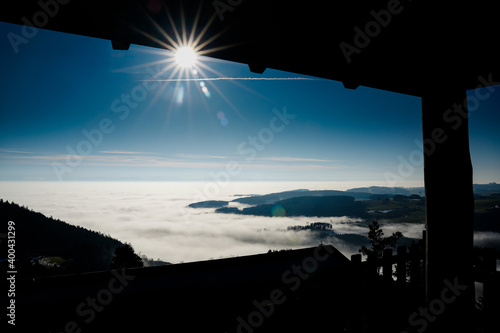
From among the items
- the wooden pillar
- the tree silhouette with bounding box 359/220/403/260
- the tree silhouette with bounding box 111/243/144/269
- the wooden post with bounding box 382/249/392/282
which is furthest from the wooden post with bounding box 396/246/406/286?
the tree silhouette with bounding box 359/220/403/260

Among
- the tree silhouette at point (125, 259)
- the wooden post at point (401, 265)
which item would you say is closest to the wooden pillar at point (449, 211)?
the wooden post at point (401, 265)

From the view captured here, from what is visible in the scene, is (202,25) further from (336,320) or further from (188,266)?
(336,320)

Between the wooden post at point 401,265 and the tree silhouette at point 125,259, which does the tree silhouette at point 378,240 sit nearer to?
the tree silhouette at point 125,259

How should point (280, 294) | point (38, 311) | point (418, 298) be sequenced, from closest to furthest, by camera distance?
point (38, 311) → point (280, 294) → point (418, 298)

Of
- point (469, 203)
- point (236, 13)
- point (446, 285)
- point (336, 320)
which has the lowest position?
point (336, 320)

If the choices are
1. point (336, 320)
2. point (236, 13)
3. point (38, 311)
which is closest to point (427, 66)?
point (236, 13)

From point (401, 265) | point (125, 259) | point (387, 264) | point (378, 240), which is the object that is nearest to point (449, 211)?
point (387, 264)

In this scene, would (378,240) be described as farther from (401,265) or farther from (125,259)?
(401,265)
